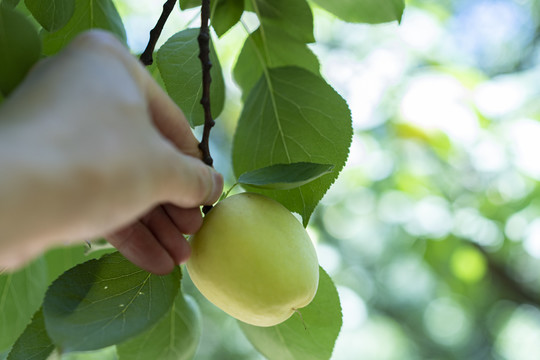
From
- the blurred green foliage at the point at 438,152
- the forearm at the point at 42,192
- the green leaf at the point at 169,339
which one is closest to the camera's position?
the forearm at the point at 42,192

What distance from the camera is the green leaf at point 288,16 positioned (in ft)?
2.26

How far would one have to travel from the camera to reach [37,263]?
0.71 metres

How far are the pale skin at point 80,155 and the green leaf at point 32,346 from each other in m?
0.21

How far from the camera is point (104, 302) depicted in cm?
46

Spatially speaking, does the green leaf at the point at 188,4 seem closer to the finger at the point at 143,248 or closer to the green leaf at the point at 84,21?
the green leaf at the point at 84,21

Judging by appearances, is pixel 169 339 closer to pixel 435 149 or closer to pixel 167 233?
pixel 167 233

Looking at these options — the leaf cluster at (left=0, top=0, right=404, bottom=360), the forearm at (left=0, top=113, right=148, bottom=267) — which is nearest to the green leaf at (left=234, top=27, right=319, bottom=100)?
the leaf cluster at (left=0, top=0, right=404, bottom=360)

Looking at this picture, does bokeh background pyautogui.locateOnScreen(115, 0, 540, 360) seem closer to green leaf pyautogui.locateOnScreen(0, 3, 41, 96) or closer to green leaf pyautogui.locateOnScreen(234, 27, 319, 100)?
green leaf pyautogui.locateOnScreen(234, 27, 319, 100)

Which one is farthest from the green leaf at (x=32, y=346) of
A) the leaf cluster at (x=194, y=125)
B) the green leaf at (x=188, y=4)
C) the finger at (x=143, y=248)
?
the green leaf at (x=188, y=4)

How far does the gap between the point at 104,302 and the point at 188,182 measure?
15cm

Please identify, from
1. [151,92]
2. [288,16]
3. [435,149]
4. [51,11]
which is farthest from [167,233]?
[435,149]

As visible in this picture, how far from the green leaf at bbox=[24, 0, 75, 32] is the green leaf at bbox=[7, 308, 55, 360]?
0.28 meters

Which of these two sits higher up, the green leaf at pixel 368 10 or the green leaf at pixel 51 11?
the green leaf at pixel 51 11

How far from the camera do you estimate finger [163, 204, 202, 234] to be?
1.54 feet
